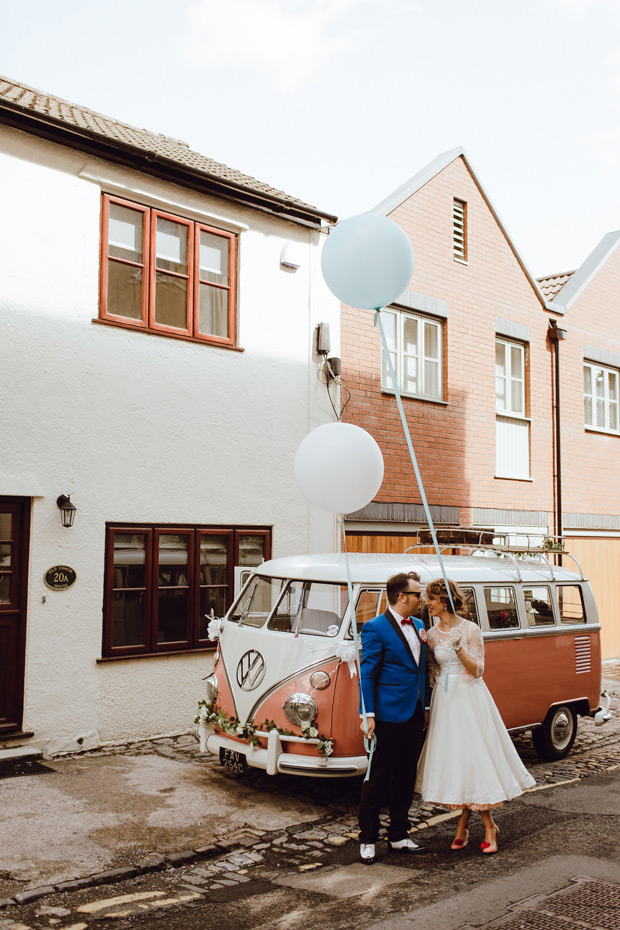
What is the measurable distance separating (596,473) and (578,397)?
1489 millimetres

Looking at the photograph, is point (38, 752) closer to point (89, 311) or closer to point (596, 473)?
point (89, 311)

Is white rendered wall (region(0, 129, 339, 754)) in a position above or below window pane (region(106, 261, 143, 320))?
below

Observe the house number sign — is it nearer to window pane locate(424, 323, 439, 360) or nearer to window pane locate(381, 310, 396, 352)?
window pane locate(381, 310, 396, 352)

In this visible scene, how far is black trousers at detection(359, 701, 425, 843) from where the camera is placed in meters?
5.64

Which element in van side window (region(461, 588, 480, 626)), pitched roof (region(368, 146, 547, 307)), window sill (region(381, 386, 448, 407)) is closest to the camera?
van side window (region(461, 588, 480, 626))

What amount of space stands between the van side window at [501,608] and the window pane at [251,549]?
320 centimetres

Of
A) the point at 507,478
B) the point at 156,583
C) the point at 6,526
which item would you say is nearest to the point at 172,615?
the point at 156,583

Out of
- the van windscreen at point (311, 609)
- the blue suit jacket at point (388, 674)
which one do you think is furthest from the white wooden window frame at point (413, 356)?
the blue suit jacket at point (388, 674)

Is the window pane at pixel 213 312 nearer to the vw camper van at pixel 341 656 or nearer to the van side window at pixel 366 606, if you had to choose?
the vw camper van at pixel 341 656

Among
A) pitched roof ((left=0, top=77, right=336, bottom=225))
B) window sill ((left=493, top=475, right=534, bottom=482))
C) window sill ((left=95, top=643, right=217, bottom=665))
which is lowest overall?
window sill ((left=95, top=643, right=217, bottom=665))

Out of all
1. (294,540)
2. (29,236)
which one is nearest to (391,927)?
(294,540)

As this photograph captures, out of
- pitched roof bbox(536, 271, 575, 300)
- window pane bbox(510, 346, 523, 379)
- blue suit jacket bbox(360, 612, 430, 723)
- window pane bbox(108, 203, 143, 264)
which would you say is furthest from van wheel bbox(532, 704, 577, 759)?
pitched roof bbox(536, 271, 575, 300)

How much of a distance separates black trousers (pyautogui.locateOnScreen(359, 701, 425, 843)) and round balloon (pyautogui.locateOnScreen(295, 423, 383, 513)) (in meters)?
1.58

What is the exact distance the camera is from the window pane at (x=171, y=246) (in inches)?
383
